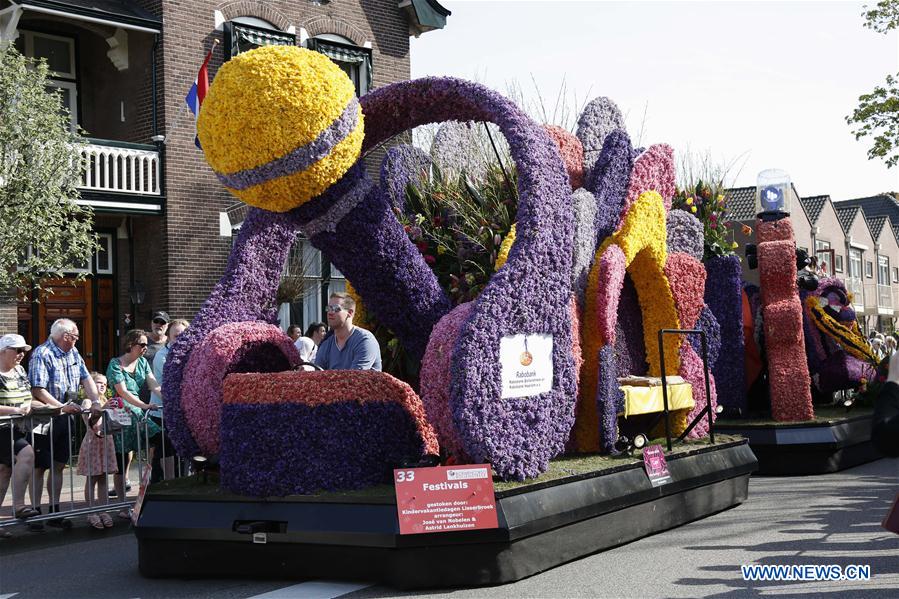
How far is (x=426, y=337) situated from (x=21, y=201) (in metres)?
8.14

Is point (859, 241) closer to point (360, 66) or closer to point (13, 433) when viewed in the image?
point (360, 66)

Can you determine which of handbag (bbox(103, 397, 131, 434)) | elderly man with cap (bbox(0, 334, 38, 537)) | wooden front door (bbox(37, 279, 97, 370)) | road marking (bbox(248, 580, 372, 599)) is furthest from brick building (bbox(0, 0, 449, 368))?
road marking (bbox(248, 580, 372, 599))

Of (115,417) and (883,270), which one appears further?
(883,270)

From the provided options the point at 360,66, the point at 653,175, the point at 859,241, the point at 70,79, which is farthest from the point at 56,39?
the point at 859,241

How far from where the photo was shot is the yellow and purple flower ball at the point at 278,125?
7172 millimetres

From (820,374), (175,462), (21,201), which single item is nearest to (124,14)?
(21,201)

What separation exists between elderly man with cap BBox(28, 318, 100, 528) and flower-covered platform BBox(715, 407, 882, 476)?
7290 millimetres

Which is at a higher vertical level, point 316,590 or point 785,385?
point 785,385

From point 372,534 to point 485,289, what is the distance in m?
2.02

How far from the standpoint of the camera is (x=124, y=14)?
1741cm

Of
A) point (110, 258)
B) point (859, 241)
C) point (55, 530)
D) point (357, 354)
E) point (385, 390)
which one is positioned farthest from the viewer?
point (859, 241)

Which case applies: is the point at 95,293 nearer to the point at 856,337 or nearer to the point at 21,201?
the point at 21,201

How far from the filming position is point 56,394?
9.60 m

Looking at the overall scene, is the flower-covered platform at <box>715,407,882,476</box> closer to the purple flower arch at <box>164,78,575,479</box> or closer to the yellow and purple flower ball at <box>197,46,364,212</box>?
the purple flower arch at <box>164,78,575,479</box>
